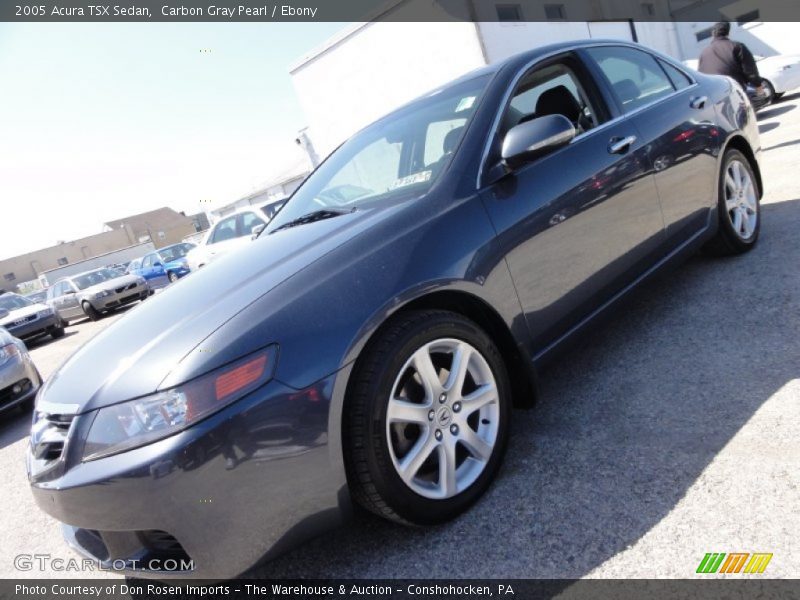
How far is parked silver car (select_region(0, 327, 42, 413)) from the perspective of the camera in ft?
17.1

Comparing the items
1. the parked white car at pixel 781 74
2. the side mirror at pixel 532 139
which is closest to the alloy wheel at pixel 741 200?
the side mirror at pixel 532 139

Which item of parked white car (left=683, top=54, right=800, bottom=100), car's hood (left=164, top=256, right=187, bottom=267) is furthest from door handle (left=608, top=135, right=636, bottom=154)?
car's hood (left=164, top=256, right=187, bottom=267)

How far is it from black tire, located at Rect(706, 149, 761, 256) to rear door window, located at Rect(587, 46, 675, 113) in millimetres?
649

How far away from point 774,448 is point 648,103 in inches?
80.1

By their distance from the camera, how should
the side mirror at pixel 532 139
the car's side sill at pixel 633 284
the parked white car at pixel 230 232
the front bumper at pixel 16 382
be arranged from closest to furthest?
the side mirror at pixel 532 139
the car's side sill at pixel 633 284
the front bumper at pixel 16 382
the parked white car at pixel 230 232

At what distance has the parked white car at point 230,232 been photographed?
10.3 metres

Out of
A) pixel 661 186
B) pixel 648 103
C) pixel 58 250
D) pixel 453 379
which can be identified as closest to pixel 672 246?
pixel 661 186

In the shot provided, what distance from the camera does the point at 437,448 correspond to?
1964 mm

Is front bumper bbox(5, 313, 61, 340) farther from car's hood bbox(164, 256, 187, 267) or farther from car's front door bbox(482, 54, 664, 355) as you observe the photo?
car's front door bbox(482, 54, 664, 355)

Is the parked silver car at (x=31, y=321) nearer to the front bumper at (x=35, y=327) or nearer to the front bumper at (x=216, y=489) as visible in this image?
the front bumper at (x=35, y=327)

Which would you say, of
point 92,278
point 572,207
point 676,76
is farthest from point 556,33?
point 572,207

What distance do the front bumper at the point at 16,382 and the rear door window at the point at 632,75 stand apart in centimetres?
546

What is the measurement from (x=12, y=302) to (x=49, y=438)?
15188mm

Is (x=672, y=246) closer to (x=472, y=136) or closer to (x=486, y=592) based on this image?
(x=472, y=136)
